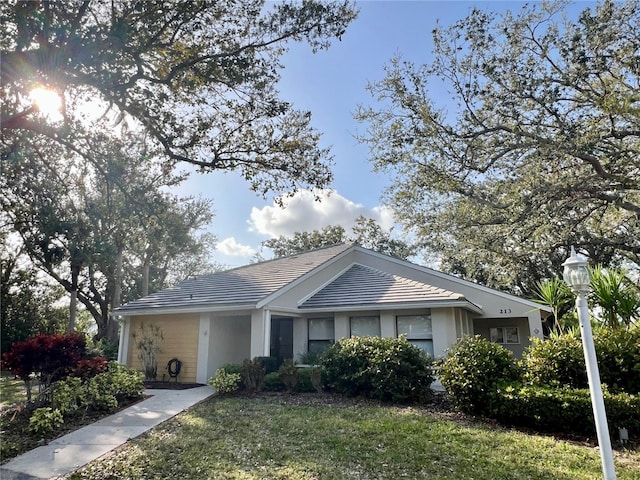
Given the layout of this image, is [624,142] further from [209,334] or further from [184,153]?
[209,334]

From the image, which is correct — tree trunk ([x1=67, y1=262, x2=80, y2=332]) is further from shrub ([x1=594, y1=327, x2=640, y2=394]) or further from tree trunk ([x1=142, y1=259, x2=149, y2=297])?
shrub ([x1=594, y1=327, x2=640, y2=394])

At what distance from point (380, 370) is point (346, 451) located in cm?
385

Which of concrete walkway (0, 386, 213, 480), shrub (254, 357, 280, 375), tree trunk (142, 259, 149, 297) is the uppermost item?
tree trunk (142, 259, 149, 297)

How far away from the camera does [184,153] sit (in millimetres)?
10406

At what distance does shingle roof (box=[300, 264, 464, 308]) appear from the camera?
13.0 m

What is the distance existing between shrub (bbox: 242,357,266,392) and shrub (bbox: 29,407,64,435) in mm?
4438

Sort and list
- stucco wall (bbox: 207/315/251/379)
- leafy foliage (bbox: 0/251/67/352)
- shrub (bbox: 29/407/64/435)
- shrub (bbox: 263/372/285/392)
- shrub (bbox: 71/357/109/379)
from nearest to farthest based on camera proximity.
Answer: shrub (bbox: 29/407/64/435)
shrub (bbox: 71/357/109/379)
shrub (bbox: 263/372/285/392)
stucco wall (bbox: 207/315/251/379)
leafy foliage (bbox: 0/251/67/352)

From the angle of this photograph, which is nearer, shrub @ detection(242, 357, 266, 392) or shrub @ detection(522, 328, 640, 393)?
shrub @ detection(522, 328, 640, 393)

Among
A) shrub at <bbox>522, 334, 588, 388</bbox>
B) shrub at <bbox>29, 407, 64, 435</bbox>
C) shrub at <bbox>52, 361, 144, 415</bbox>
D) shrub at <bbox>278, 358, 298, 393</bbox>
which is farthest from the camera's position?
shrub at <bbox>278, 358, 298, 393</bbox>

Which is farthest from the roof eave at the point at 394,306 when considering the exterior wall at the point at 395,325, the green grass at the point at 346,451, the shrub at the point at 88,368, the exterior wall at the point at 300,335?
the shrub at the point at 88,368

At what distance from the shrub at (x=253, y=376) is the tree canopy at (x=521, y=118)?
7367 millimetres

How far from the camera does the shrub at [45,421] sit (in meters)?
7.49

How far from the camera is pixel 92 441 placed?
7.16 m

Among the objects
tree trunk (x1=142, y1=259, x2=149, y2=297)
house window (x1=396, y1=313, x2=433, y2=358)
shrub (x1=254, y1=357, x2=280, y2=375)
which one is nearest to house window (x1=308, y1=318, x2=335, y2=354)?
shrub (x1=254, y1=357, x2=280, y2=375)
